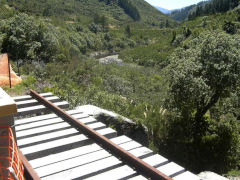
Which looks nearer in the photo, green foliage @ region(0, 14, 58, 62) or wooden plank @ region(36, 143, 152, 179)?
wooden plank @ region(36, 143, 152, 179)

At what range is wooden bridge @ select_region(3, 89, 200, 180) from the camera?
10.6ft

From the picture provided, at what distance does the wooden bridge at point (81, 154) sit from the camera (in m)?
3.22

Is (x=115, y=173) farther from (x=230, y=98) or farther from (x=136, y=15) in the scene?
(x=136, y=15)

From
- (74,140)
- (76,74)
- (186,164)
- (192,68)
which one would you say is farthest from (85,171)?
(76,74)

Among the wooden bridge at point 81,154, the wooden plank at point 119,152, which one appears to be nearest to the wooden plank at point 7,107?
the wooden bridge at point 81,154

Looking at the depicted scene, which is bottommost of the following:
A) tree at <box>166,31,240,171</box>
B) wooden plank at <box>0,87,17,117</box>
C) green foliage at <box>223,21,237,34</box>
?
tree at <box>166,31,240,171</box>

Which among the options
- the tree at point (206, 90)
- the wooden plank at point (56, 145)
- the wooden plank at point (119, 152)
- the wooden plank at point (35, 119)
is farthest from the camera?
the tree at point (206, 90)

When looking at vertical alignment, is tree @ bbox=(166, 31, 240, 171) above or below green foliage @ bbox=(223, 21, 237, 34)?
below

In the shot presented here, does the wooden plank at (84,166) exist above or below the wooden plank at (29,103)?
below

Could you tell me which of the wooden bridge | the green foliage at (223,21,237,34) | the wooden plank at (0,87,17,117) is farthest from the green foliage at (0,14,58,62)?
the green foliage at (223,21,237,34)

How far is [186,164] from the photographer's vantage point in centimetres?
928

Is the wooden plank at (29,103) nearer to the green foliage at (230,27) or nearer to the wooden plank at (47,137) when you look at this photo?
the wooden plank at (47,137)

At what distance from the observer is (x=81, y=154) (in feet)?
12.4

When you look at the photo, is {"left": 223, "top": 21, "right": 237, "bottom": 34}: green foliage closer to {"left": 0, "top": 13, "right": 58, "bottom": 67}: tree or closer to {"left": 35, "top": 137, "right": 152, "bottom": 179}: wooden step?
{"left": 0, "top": 13, "right": 58, "bottom": 67}: tree
